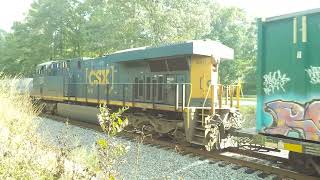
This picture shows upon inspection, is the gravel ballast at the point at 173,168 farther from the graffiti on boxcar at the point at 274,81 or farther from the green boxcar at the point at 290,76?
the graffiti on boxcar at the point at 274,81

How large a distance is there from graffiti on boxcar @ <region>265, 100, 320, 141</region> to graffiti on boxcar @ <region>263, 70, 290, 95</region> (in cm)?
25

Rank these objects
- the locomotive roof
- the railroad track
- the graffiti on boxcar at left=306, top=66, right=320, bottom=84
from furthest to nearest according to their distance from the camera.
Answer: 1. the locomotive roof
2. the railroad track
3. the graffiti on boxcar at left=306, top=66, right=320, bottom=84

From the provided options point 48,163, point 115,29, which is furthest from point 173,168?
point 115,29

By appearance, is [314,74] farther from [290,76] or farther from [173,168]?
[173,168]

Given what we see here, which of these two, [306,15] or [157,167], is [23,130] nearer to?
[157,167]

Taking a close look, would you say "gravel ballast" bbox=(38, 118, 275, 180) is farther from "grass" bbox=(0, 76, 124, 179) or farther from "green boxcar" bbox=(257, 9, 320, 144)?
"grass" bbox=(0, 76, 124, 179)

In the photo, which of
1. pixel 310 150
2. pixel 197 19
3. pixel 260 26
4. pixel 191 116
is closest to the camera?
pixel 310 150

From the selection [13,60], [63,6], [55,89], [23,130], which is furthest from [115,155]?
[13,60]

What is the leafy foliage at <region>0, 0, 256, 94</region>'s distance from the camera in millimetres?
24125

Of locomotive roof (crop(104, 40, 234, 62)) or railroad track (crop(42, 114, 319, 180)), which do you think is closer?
railroad track (crop(42, 114, 319, 180))

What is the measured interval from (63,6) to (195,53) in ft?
97.6

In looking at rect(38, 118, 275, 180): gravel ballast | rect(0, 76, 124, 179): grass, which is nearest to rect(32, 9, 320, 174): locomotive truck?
rect(38, 118, 275, 180): gravel ballast

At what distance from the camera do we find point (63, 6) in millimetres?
37875

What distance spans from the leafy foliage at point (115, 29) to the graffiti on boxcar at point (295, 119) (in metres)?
16.7
